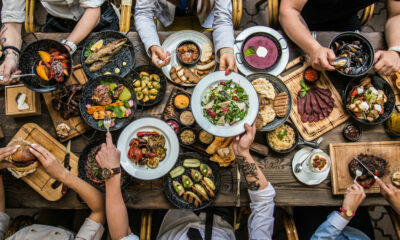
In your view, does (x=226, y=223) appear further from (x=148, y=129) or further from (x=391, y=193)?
(x=391, y=193)

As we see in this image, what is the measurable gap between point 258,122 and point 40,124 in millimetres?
1981

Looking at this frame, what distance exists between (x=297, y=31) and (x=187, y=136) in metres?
1.43

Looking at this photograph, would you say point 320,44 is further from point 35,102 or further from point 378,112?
point 35,102

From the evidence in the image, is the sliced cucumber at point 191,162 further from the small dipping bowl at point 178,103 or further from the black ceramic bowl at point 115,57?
the black ceramic bowl at point 115,57

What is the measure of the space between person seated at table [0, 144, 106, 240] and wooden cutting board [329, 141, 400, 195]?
2.11m

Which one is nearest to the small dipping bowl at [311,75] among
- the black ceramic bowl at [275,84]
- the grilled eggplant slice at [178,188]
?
the black ceramic bowl at [275,84]

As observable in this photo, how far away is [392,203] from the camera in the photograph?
6.98ft

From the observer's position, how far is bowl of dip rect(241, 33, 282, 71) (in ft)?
7.71

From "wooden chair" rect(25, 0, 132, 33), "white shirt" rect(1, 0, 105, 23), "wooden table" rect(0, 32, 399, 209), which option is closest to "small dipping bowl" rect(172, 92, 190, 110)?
"wooden table" rect(0, 32, 399, 209)

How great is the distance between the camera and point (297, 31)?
2.31 metres

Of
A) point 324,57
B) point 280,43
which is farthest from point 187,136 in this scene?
point 324,57

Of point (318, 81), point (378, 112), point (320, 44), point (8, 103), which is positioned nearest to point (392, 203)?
point (378, 112)

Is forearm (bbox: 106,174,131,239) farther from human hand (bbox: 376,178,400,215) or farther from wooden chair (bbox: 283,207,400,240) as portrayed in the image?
human hand (bbox: 376,178,400,215)

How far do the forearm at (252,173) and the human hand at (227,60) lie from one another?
769 millimetres
